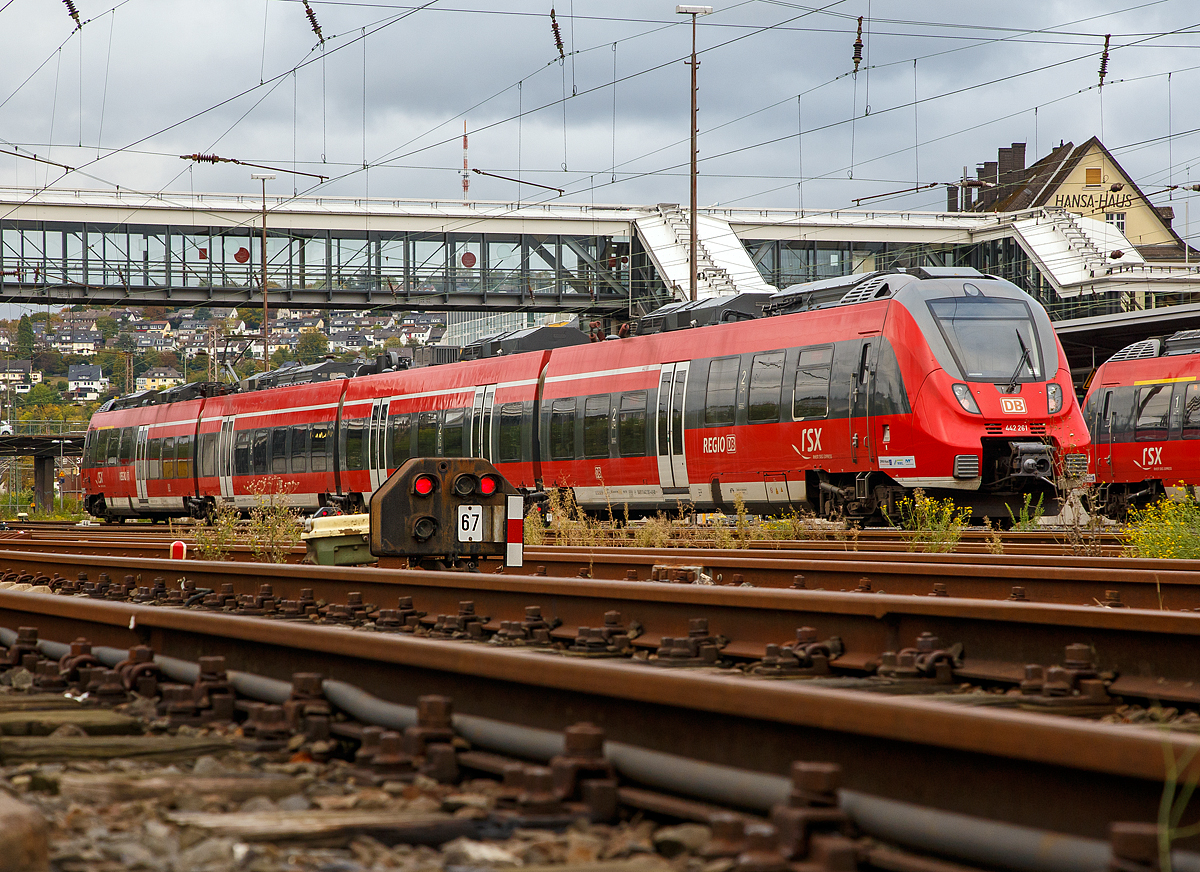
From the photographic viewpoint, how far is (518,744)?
370cm

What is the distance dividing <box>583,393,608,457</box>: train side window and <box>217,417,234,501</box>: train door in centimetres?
1349

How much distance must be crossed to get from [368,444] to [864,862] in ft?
77.2

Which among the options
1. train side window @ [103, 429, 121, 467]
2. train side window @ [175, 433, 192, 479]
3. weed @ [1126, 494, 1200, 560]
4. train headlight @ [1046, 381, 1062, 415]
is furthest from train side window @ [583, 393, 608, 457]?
train side window @ [103, 429, 121, 467]

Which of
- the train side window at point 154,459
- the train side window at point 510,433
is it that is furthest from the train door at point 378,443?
the train side window at point 154,459

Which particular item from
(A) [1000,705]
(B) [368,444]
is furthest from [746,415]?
(A) [1000,705]

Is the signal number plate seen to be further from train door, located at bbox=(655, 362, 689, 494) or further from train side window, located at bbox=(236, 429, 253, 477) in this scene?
train side window, located at bbox=(236, 429, 253, 477)

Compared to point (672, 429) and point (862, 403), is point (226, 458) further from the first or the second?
point (862, 403)

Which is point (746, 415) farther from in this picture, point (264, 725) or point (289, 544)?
point (264, 725)

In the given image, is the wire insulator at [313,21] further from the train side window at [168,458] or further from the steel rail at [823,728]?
the steel rail at [823,728]

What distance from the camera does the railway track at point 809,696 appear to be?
107 inches

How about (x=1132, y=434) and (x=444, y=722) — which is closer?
(x=444, y=722)

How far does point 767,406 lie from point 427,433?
8.90 metres

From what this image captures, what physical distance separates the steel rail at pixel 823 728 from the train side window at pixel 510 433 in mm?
16984

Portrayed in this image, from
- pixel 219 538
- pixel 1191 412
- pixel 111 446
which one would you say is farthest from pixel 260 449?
pixel 1191 412
